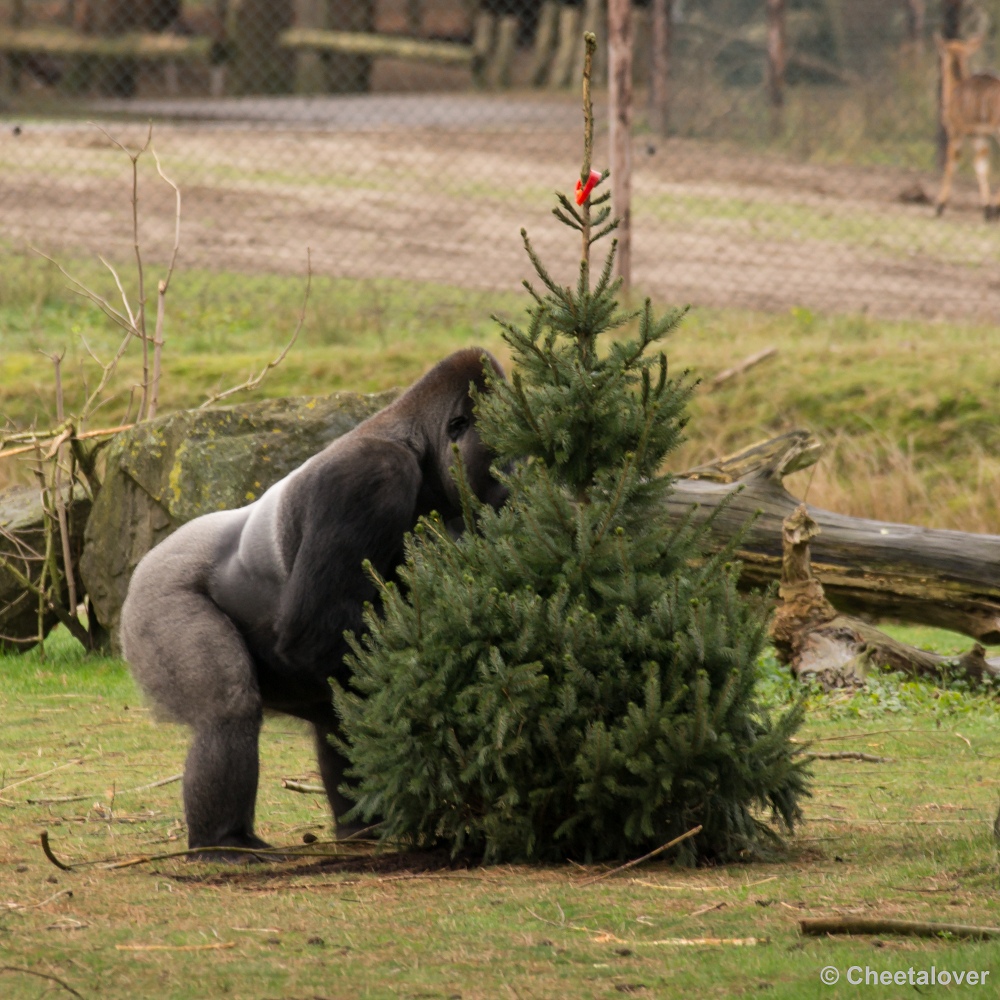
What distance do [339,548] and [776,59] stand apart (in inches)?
621

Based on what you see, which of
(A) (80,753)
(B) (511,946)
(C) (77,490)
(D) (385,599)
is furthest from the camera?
(C) (77,490)

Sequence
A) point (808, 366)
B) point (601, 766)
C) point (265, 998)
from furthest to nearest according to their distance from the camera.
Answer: point (808, 366), point (601, 766), point (265, 998)

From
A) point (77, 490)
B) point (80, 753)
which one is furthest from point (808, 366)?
point (80, 753)

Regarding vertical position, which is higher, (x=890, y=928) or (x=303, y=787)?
(x=890, y=928)

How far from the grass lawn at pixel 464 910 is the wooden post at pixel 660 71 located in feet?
41.7

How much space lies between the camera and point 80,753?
250 inches

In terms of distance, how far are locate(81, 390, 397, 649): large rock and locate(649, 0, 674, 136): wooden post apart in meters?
9.77

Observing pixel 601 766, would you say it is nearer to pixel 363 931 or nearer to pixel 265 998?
pixel 363 931

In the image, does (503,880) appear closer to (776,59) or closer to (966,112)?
(966,112)

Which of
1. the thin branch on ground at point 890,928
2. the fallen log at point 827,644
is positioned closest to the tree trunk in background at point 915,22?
the fallen log at point 827,644

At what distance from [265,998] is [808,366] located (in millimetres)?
10051

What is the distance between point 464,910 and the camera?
135 inches

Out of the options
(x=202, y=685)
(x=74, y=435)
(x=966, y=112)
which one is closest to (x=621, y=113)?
(x=74, y=435)

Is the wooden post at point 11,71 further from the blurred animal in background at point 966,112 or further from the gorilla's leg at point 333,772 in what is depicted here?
the gorilla's leg at point 333,772
